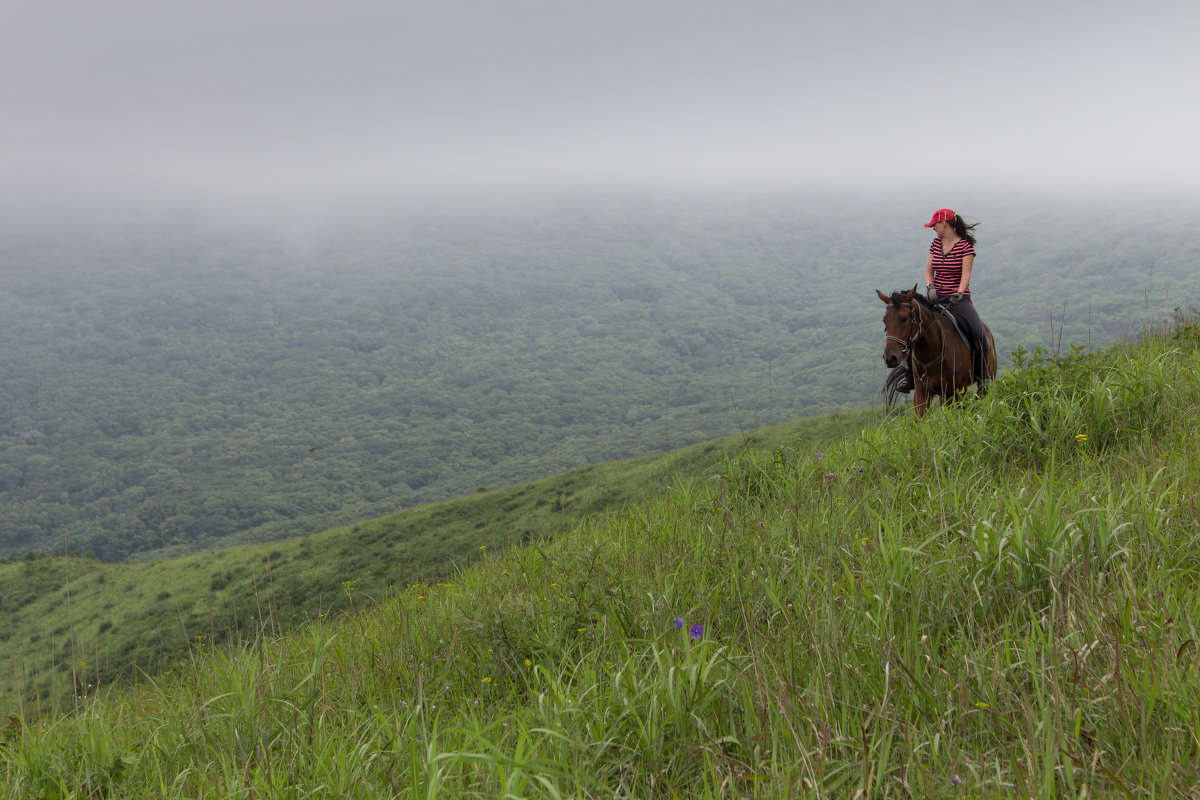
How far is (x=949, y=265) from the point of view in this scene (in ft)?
38.2

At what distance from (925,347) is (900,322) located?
101cm

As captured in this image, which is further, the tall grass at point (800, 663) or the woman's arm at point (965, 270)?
the woman's arm at point (965, 270)

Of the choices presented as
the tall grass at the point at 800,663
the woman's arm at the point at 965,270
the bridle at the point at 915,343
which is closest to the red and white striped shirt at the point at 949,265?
the woman's arm at the point at 965,270

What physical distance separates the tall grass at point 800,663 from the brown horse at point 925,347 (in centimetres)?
361

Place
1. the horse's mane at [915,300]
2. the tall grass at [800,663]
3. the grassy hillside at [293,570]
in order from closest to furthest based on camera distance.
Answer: the tall grass at [800,663], the horse's mane at [915,300], the grassy hillside at [293,570]

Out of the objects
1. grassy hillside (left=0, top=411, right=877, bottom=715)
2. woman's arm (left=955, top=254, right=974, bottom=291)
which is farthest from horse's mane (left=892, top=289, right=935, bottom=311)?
grassy hillside (left=0, top=411, right=877, bottom=715)

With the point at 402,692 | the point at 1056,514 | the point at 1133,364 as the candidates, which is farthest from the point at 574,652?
the point at 1133,364

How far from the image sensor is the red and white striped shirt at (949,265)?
1126cm

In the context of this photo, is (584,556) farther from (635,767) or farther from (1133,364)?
(1133,364)

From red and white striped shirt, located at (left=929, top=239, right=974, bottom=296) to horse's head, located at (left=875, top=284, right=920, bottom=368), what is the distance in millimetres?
1204

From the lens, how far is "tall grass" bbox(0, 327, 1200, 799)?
2.47 m

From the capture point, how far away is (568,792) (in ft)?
8.73

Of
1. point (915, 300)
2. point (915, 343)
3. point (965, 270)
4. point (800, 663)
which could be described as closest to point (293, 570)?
point (915, 343)

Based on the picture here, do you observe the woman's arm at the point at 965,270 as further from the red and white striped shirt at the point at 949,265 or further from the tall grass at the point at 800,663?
the tall grass at the point at 800,663
